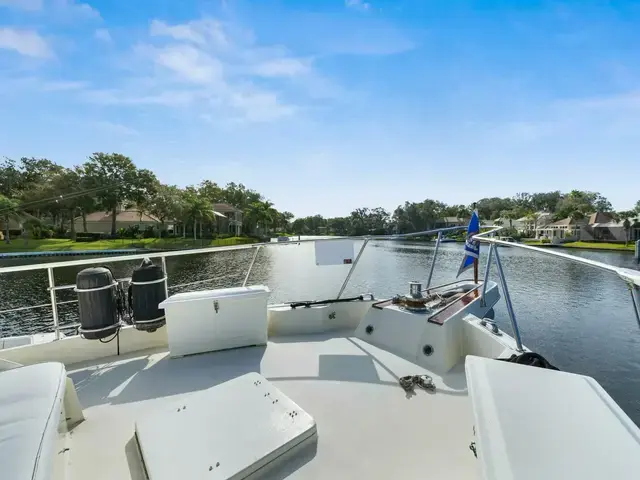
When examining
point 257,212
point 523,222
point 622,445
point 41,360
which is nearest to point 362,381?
point 622,445

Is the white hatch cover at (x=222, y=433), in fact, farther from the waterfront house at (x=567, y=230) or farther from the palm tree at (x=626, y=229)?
the waterfront house at (x=567, y=230)

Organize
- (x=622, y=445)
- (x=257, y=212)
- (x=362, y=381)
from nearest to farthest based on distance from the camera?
(x=622, y=445)
(x=362, y=381)
(x=257, y=212)

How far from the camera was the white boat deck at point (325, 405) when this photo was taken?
1.69 metres

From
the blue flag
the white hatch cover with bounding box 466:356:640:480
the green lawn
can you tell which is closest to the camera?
the white hatch cover with bounding box 466:356:640:480

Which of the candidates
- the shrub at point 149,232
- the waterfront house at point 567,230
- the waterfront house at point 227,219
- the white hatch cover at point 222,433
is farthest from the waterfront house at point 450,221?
the white hatch cover at point 222,433

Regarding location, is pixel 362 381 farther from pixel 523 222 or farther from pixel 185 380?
pixel 523 222

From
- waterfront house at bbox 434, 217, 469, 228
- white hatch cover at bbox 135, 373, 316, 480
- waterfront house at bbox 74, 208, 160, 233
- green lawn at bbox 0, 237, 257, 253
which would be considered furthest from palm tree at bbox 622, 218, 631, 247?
waterfront house at bbox 74, 208, 160, 233

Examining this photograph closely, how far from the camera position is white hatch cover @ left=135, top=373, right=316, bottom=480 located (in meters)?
1.52

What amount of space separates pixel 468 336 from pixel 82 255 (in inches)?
1293

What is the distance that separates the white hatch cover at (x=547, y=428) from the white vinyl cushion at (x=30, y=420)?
4.22ft

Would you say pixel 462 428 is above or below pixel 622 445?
below

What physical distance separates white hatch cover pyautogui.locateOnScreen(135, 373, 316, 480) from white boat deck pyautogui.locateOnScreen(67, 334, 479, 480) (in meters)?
0.12

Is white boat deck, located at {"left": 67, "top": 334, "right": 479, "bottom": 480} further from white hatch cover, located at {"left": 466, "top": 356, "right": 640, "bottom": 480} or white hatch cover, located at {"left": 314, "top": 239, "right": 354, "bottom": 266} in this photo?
white hatch cover, located at {"left": 314, "top": 239, "right": 354, "bottom": 266}

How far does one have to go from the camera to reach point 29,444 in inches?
43.5
